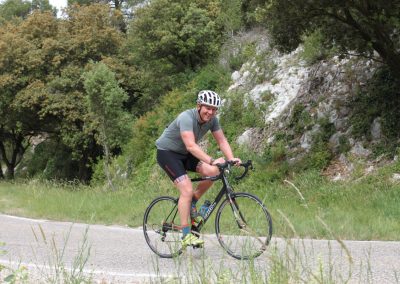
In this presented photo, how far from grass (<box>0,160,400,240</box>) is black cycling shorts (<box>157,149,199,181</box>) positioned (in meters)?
1.11

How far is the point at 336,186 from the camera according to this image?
12055 mm

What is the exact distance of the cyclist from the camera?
6363mm

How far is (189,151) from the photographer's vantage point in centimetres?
636

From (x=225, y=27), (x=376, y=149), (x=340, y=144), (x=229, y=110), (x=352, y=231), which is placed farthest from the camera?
(x=225, y=27)

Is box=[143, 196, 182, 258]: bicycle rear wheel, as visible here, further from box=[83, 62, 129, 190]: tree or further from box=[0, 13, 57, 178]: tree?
box=[0, 13, 57, 178]: tree

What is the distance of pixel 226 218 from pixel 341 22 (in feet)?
26.6

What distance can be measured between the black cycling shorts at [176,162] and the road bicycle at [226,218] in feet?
0.83

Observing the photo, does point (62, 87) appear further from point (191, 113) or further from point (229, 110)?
point (191, 113)

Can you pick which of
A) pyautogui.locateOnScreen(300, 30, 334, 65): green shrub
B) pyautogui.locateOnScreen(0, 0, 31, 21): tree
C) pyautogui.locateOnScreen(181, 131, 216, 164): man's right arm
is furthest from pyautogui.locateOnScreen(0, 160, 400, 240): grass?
pyautogui.locateOnScreen(0, 0, 31, 21): tree

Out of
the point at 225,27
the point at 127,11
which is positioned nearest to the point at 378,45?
the point at 225,27

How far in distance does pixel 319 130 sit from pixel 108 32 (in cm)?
1782

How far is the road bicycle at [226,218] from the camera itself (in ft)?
19.3

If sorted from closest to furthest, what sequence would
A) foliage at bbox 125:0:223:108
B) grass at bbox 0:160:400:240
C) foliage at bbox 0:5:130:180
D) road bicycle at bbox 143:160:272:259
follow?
road bicycle at bbox 143:160:272:259
grass at bbox 0:160:400:240
foliage at bbox 125:0:223:108
foliage at bbox 0:5:130:180

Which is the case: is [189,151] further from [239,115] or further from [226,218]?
[239,115]
